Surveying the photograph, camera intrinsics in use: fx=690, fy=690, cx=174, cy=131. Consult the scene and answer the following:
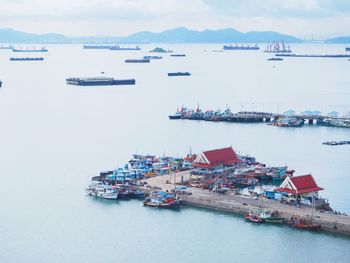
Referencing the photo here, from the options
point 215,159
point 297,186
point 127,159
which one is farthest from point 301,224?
point 127,159

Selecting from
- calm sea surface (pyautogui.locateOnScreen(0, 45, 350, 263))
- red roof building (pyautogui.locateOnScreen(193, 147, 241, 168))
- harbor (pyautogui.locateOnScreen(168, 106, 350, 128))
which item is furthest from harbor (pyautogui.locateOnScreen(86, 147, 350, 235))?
harbor (pyautogui.locateOnScreen(168, 106, 350, 128))

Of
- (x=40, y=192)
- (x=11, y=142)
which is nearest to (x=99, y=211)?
(x=40, y=192)

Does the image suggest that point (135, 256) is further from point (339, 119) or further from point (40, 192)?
point (339, 119)

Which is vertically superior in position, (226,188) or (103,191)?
(226,188)

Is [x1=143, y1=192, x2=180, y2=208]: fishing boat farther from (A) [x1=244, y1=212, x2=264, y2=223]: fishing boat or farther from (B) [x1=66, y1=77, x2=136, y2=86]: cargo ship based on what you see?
(B) [x1=66, y1=77, x2=136, y2=86]: cargo ship

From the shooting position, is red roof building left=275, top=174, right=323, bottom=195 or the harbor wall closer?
the harbor wall

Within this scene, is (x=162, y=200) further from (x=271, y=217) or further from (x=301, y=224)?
(x=301, y=224)
